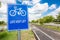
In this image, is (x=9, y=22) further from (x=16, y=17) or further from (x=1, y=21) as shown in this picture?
(x=1, y=21)

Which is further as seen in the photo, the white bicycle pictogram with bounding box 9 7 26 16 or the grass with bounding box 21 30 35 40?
the grass with bounding box 21 30 35 40

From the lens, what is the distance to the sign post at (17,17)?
149 cm

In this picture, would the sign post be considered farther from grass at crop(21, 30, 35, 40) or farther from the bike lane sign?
grass at crop(21, 30, 35, 40)

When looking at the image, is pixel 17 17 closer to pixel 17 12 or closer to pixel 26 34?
pixel 17 12

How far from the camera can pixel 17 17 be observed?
4.94ft

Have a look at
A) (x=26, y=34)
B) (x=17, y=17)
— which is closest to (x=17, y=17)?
(x=17, y=17)

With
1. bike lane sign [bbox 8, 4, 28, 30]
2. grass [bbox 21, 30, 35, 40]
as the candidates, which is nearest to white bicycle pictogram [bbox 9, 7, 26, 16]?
bike lane sign [bbox 8, 4, 28, 30]

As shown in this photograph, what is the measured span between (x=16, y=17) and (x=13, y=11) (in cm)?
7

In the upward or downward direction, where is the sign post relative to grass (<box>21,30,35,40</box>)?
upward

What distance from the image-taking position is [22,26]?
5.00 ft

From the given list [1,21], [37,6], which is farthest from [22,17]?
[37,6]

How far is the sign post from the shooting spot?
1.49m

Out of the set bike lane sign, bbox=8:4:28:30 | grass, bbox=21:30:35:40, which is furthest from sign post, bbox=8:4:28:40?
grass, bbox=21:30:35:40

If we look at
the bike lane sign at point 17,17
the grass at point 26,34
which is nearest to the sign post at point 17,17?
the bike lane sign at point 17,17
